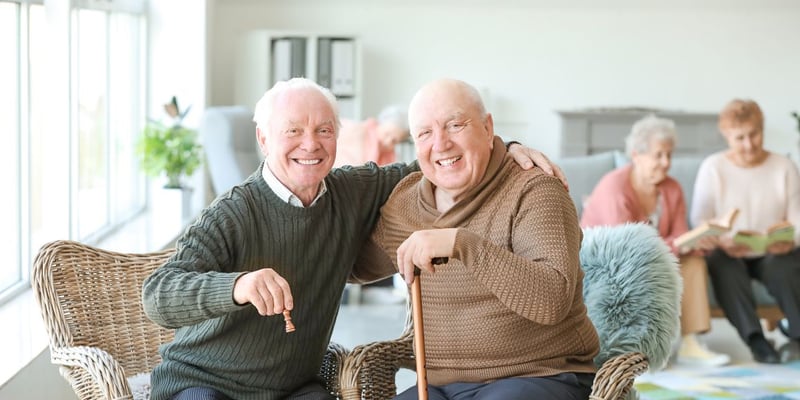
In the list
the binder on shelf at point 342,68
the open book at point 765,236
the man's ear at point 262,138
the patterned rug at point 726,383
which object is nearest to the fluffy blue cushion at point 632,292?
the man's ear at point 262,138

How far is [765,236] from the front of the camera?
16.1 feet

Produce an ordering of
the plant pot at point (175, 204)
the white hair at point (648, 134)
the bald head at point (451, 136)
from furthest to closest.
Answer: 1. the plant pot at point (175, 204)
2. the white hair at point (648, 134)
3. the bald head at point (451, 136)

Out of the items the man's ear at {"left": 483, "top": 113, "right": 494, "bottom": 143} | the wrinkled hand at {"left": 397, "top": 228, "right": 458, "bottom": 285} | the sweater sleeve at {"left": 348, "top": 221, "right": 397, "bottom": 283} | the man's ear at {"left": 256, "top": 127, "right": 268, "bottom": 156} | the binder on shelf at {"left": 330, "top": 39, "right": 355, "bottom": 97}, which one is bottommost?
the sweater sleeve at {"left": 348, "top": 221, "right": 397, "bottom": 283}

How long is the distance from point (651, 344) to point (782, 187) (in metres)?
2.60

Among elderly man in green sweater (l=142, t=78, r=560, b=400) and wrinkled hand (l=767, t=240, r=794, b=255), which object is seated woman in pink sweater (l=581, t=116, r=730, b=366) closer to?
wrinkled hand (l=767, t=240, r=794, b=255)

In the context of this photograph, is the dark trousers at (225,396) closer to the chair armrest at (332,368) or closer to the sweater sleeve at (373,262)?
the chair armrest at (332,368)

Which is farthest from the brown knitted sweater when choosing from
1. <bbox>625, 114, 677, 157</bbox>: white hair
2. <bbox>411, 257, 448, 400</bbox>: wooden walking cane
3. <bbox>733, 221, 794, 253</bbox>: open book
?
<bbox>733, 221, 794, 253</bbox>: open book

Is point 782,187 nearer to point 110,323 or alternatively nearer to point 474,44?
point 110,323

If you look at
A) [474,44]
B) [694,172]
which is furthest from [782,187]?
[474,44]

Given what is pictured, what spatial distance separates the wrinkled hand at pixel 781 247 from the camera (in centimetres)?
492

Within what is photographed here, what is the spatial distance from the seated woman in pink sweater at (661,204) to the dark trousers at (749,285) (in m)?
0.13

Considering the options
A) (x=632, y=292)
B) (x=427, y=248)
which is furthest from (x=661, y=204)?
(x=427, y=248)

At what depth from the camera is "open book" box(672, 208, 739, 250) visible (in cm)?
468

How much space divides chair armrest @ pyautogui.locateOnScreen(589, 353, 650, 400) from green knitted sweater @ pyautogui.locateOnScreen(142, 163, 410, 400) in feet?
1.93
